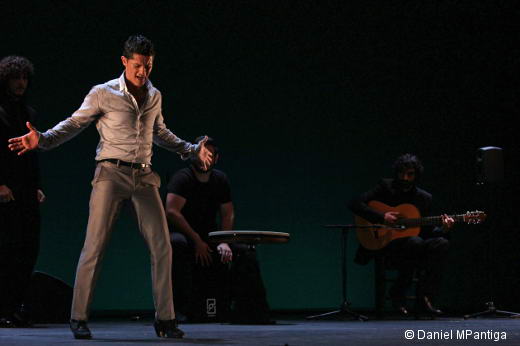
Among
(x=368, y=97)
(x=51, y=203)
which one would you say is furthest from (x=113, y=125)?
(x=368, y=97)

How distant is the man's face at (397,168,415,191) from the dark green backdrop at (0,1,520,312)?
3.01 ft

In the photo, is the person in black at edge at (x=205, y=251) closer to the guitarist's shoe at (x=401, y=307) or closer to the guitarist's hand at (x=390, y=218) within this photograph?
the guitarist's hand at (x=390, y=218)

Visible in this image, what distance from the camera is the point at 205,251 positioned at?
547cm

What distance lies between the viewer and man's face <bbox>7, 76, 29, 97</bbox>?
15.1ft

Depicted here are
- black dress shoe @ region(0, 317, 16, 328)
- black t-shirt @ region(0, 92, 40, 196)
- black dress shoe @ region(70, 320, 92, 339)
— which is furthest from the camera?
black t-shirt @ region(0, 92, 40, 196)

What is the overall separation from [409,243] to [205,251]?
163 centimetres

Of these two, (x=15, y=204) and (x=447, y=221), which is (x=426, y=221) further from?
(x=15, y=204)

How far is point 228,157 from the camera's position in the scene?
6988mm

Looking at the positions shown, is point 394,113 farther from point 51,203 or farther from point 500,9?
point 51,203

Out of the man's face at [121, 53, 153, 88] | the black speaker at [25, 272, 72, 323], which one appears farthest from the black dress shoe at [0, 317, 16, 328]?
the man's face at [121, 53, 153, 88]

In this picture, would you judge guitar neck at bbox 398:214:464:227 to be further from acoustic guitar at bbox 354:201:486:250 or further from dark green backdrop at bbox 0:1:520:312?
dark green backdrop at bbox 0:1:520:312

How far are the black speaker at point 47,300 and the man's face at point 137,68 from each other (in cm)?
211

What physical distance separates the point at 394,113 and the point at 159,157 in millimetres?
2191

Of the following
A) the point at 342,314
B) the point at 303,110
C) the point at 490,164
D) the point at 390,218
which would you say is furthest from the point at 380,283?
the point at 303,110
